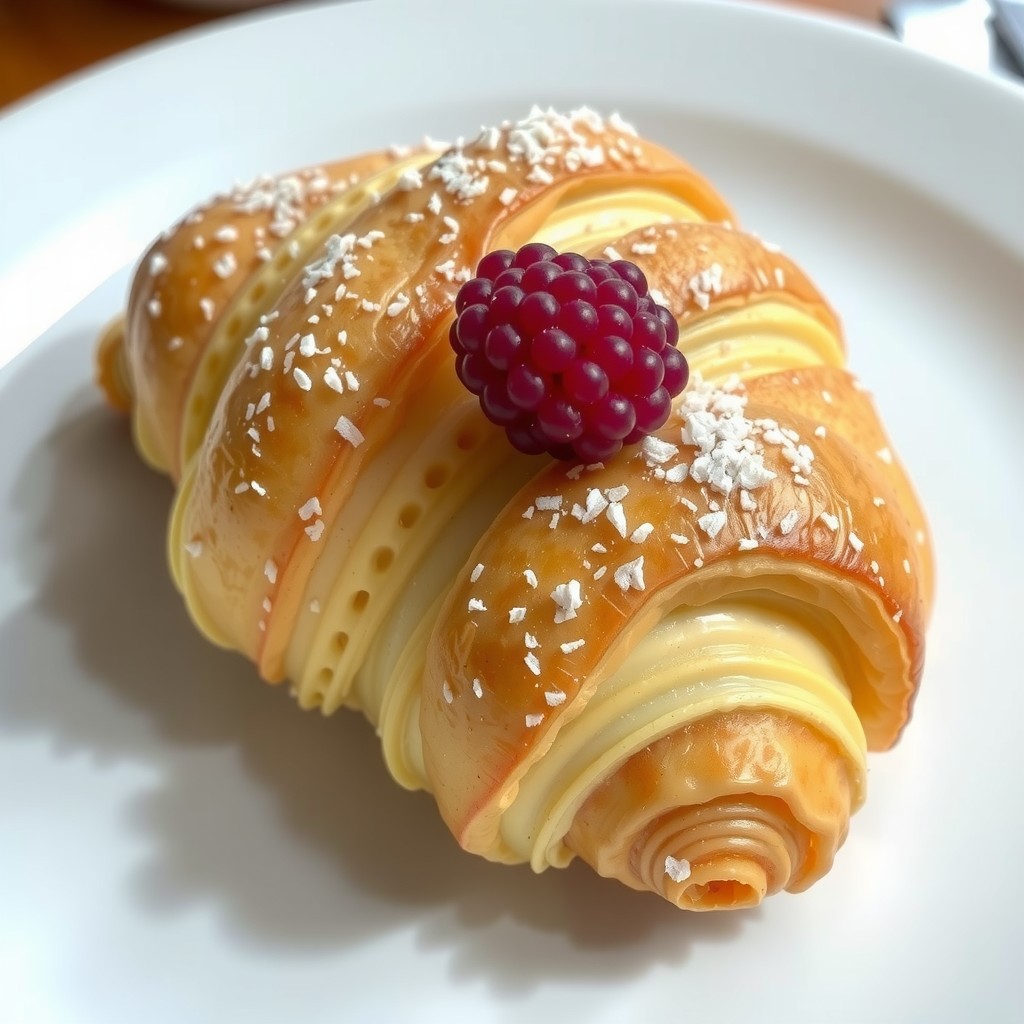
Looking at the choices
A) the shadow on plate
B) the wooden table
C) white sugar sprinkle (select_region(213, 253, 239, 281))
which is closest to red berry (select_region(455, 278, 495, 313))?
white sugar sprinkle (select_region(213, 253, 239, 281))

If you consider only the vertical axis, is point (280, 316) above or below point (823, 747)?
above

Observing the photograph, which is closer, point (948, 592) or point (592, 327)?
point (592, 327)

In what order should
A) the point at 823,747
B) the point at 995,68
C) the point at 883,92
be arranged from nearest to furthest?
1. the point at 823,747
2. the point at 883,92
3. the point at 995,68

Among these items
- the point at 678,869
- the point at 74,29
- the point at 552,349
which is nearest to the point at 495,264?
the point at 552,349

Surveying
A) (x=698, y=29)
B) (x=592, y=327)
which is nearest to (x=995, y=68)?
(x=698, y=29)

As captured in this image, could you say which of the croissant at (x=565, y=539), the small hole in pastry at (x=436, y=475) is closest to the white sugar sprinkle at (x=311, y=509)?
the croissant at (x=565, y=539)

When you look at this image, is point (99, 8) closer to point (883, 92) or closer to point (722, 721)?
point (883, 92)

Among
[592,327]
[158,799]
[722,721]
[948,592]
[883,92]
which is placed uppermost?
[883,92]

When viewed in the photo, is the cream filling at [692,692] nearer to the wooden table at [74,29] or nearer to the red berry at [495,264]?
the red berry at [495,264]
